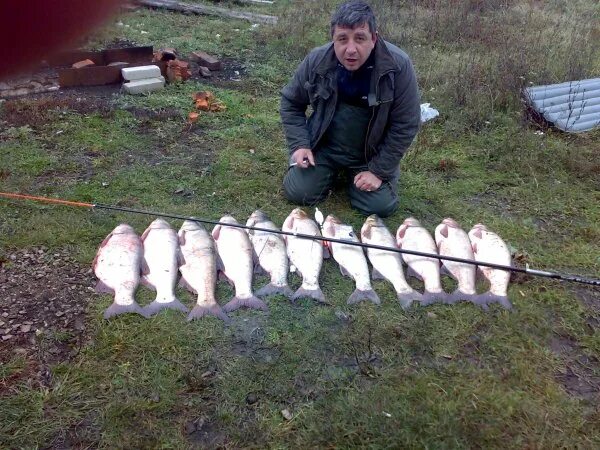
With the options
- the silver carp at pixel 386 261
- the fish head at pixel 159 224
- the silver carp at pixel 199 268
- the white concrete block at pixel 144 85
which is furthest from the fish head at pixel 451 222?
the white concrete block at pixel 144 85

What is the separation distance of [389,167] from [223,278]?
5.06 feet

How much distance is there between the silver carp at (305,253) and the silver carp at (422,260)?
0.59m

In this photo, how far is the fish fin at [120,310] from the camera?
3020mm

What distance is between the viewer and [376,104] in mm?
3824

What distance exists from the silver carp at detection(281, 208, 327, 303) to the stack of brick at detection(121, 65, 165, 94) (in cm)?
323

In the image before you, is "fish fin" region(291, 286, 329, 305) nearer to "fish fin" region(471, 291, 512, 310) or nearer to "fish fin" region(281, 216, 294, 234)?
"fish fin" region(281, 216, 294, 234)

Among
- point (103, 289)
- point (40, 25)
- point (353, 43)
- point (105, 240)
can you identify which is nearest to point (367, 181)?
point (353, 43)

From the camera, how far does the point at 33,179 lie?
4.41 metres

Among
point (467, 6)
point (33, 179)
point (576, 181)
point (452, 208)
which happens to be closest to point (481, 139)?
point (576, 181)

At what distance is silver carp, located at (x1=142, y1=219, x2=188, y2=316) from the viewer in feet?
10.2

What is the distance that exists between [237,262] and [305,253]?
1.50ft

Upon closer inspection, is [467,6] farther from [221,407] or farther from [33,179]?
[221,407]

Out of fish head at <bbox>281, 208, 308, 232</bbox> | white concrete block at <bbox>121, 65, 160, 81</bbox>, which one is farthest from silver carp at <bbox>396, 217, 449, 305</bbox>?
white concrete block at <bbox>121, 65, 160, 81</bbox>

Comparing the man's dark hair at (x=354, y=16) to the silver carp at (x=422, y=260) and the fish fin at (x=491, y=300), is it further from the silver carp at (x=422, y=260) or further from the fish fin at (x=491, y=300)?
the fish fin at (x=491, y=300)
